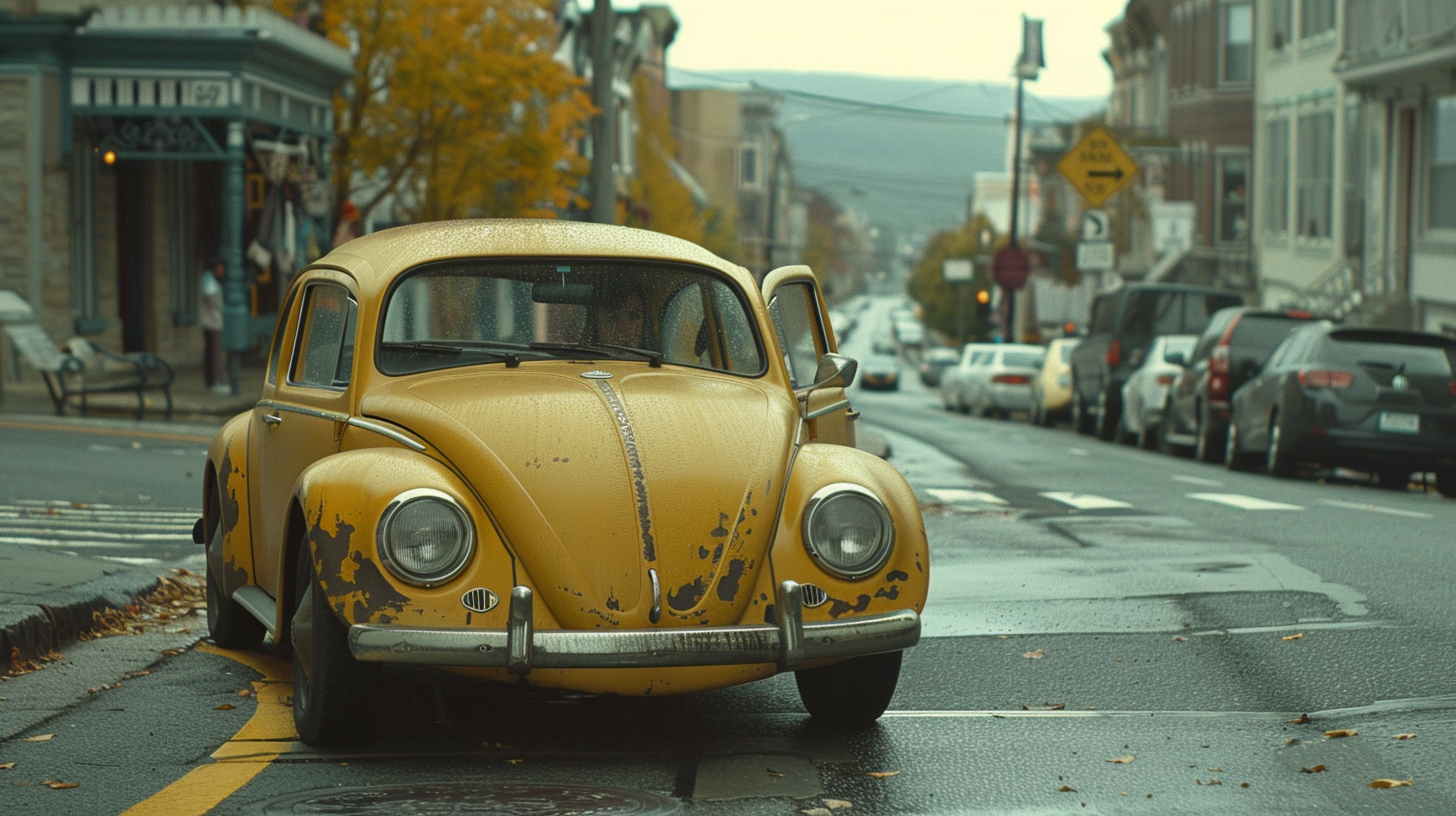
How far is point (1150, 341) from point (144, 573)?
66.9ft

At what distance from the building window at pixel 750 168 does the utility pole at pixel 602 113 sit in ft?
323

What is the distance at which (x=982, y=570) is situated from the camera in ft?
33.0

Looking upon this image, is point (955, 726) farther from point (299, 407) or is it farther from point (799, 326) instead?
point (299, 407)

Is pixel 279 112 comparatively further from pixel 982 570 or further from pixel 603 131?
pixel 982 570

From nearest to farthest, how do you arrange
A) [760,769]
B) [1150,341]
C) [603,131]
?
[760,769], [603,131], [1150,341]

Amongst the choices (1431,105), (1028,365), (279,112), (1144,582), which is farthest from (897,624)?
(1028,365)

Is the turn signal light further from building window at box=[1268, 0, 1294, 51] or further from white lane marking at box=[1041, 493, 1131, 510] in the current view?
building window at box=[1268, 0, 1294, 51]

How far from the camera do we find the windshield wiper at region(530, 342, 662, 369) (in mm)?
6586

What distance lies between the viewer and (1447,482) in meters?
17.6

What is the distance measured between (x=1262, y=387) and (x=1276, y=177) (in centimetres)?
2461

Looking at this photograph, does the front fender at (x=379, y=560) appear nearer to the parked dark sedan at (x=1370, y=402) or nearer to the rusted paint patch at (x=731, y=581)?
the rusted paint patch at (x=731, y=581)

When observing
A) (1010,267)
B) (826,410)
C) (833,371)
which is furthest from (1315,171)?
(833,371)

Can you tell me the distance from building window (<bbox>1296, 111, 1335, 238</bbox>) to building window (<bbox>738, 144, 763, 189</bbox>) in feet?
269

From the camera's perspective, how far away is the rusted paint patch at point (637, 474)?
5539mm
